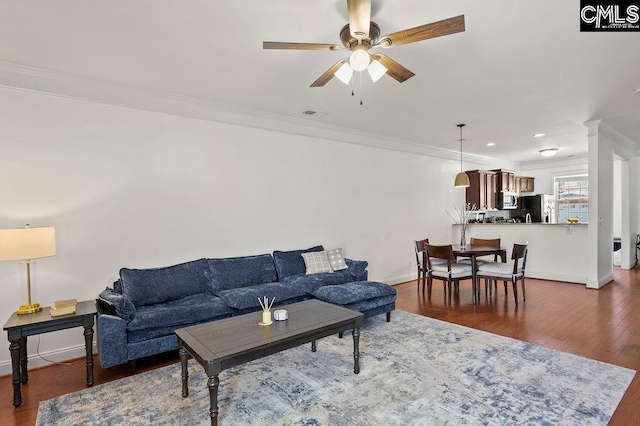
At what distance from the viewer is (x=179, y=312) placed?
3125mm

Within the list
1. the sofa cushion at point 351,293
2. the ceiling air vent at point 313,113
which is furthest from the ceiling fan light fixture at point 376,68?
the sofa cushion at point 351,293

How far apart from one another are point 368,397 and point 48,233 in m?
2.91

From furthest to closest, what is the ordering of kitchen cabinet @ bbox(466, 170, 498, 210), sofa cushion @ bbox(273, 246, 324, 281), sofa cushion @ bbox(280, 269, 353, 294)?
kitchen cabinet @ bbox(466, 170, 498, 210), sofa cushion @ bbox(273, 246, 324, 281), sofa cushion @ bbox(280, 269, 353, 294)

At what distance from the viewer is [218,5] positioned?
222 centimetres

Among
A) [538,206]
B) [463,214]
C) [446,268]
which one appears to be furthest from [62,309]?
[538,206]

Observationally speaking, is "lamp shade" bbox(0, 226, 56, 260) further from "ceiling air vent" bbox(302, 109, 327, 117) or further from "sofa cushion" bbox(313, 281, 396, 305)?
"ceiling air vent" bbox(302, 109, 327, 117)

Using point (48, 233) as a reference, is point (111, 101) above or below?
above

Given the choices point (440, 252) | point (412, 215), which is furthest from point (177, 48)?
point (412, 215)

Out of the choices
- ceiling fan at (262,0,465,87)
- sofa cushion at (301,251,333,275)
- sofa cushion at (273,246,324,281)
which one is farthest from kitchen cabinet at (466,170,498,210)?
ceiling fan at (262,0,465,87)

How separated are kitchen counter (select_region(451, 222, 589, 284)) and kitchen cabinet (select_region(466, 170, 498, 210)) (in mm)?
1114

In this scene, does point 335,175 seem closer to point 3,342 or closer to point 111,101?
point 111,101

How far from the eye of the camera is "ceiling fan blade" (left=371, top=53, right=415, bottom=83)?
239 cm

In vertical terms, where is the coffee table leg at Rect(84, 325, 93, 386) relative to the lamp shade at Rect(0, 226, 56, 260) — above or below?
below

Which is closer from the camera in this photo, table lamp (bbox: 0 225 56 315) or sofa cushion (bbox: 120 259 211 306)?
table lamp (bbox: 0 225 56 315)
